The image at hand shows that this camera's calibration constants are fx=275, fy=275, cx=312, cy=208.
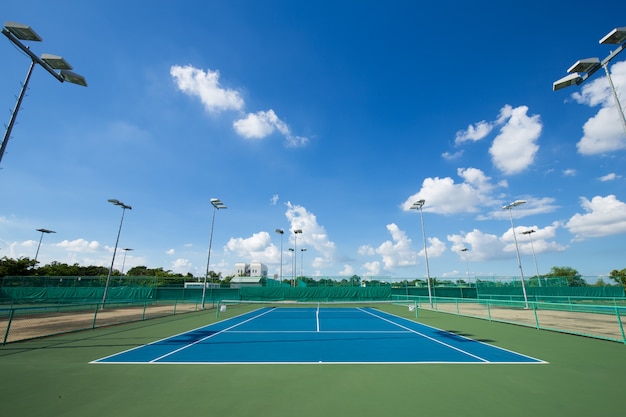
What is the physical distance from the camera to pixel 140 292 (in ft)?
124

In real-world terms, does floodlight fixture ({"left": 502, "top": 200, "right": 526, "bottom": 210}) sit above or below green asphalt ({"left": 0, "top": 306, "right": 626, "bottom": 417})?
above

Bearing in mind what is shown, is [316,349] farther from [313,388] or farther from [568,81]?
[568,81]

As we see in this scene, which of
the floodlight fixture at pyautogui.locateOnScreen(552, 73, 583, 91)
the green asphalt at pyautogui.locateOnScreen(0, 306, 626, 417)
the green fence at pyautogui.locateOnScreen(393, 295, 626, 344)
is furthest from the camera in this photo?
the green fence at pyautogui.locateOnScreen(393, 295, 626, 344)

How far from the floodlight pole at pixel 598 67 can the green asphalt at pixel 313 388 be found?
7.32 meters

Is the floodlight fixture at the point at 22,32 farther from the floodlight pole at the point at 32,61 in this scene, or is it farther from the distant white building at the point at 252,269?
the distant white building at the point at 252,269

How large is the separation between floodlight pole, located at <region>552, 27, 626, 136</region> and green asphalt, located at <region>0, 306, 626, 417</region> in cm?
732

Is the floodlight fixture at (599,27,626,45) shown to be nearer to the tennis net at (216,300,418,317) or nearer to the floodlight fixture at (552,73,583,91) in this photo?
the floodlight fixture at (552,73,583,91)

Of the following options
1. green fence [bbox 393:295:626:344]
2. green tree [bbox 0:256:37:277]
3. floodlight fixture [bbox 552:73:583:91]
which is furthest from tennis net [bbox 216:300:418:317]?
green tree [bbox 0:256:37:277]

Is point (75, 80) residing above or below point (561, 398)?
above

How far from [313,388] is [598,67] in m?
12.7

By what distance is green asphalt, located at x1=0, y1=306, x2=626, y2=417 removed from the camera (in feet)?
16.6

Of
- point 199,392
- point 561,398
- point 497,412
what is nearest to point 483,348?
point 561,398

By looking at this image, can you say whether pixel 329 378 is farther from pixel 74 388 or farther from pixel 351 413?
pixel 74 388

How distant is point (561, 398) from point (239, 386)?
675cm
